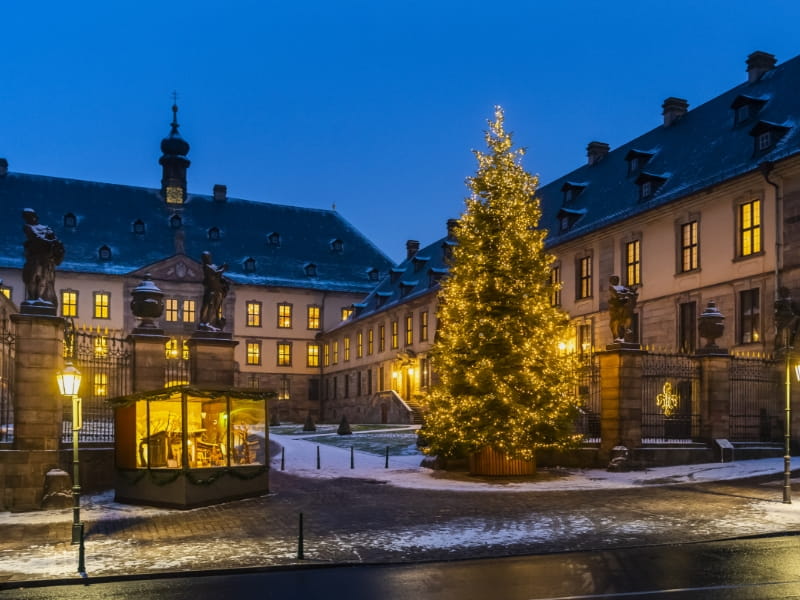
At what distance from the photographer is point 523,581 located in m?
10.9

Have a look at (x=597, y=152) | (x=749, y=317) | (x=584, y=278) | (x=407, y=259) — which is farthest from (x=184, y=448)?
(x=407, y=259)

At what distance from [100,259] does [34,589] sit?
2334 inches

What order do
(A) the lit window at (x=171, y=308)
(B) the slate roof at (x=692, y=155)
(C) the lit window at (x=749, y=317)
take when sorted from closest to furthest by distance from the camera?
(C) the lit window at (x=749, y=317) → (B) the slate roof at (x=692, y=155) → (A) the lit window at (x=171, y=308)

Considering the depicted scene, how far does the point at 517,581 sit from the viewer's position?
36.0ft

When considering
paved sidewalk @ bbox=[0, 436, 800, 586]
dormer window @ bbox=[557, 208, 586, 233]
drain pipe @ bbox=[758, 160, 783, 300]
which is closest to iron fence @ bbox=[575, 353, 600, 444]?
paved sidewalk @ bbox=[0, 436, 800, 586]

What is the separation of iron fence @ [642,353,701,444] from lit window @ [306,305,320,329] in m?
44.5

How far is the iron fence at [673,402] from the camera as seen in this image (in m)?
27.1

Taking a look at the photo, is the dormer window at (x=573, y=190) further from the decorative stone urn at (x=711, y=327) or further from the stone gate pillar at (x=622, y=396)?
the stone gate pillar at (x=622, y=396)

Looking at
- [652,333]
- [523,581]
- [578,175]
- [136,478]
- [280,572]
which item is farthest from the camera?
[578,175]

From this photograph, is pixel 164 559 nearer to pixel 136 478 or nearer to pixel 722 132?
pixel 136 478

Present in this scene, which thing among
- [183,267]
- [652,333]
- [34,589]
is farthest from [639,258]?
[183,267]

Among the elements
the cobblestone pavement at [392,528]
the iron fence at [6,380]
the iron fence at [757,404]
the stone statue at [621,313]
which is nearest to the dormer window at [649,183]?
the iron fence at [757,404]

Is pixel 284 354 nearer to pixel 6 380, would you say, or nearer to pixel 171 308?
pixel 171 308

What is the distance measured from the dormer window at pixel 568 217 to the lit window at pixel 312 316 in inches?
1357
